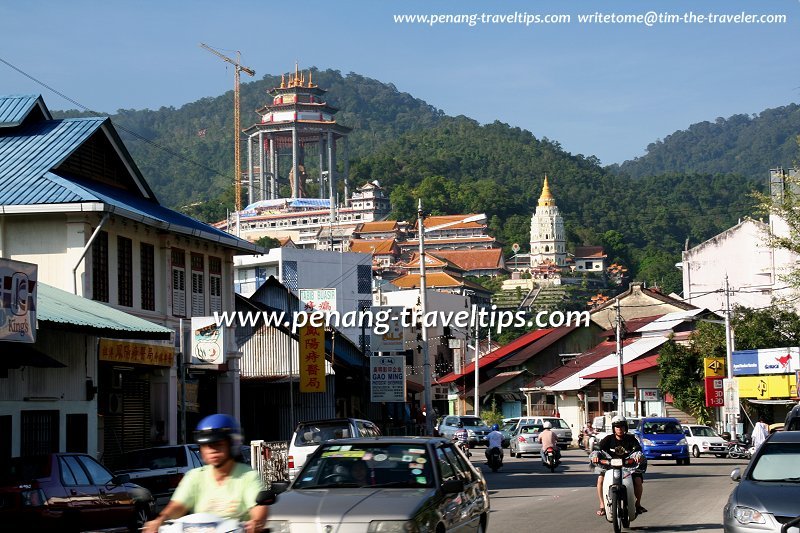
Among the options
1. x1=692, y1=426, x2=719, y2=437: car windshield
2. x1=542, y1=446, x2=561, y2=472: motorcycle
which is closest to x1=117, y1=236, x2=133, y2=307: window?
x1=542, y1=446, x2=561, y2=472: motorcycle

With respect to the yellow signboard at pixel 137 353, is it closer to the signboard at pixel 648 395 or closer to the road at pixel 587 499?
the road at pixel 587 499

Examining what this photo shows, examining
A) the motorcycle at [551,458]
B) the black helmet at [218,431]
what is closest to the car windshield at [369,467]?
the black helmet at [218,431]

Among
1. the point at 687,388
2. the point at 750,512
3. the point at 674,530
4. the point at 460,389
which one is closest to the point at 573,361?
the point at 460,389

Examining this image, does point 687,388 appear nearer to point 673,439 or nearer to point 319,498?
point 673,439

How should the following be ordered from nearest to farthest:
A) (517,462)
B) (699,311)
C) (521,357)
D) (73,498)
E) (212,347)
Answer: (73,498)
(212,347)
(517,462)
(699,311)
(521,357)

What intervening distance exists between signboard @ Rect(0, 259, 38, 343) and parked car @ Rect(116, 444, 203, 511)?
3.24 m

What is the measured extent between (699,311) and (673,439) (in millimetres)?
33742

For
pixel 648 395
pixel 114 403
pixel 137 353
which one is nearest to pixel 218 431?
pixel 137 353

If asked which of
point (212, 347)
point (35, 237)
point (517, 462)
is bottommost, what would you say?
point (517, 462)

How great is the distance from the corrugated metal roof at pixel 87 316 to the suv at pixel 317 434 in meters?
3.47

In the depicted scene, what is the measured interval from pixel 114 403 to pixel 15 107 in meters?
7.67

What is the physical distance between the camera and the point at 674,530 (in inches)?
699

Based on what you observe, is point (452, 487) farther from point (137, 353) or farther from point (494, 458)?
point (494, 458)

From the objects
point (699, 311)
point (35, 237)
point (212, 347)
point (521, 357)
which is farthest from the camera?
point (521, 357)
